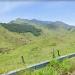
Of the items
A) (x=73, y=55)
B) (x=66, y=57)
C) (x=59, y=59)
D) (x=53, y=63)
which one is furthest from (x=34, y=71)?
(x=73, y=55)

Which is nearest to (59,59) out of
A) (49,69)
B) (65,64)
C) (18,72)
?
(65,64)

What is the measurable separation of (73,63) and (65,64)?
2.94 ft

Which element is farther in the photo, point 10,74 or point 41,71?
point 41,71

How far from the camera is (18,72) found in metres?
9.62

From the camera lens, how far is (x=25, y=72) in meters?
9.80

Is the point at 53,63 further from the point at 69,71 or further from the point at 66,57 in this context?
the point at 66,57

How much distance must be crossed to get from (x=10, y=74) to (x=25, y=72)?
74cm

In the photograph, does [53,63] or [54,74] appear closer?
[54,74]

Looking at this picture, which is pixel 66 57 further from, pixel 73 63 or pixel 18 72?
pixel 18 72

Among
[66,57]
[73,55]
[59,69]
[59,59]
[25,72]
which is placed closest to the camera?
[25,72]

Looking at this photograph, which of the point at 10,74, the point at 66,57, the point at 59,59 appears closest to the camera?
the point at 10,74

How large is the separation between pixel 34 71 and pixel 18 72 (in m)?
0.77

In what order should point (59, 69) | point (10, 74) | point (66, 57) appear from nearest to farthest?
point (10, 74), point (59, 69), point (66, 57)

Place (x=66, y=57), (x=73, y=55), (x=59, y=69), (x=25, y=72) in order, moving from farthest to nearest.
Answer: (x=73, y=55) → (x=66, y=57) → (x=59, y=69) → (x=25, y=72)
